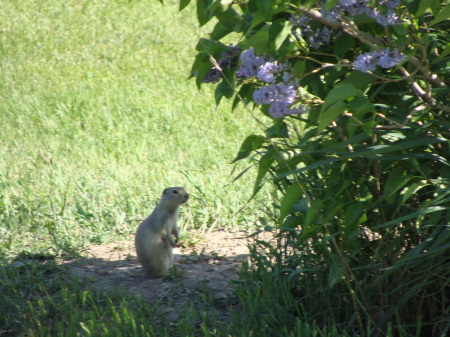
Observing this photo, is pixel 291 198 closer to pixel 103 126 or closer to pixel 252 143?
pixel 252 143

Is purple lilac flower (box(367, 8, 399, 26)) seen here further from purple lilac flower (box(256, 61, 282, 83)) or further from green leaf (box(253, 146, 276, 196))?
green leaf (box(253, 146, 276, 196))

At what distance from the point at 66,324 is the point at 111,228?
1749mm

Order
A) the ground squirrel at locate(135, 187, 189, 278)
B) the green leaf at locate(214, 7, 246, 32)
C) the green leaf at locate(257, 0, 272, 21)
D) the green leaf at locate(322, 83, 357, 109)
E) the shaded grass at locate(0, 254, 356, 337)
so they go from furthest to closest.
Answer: the ground squirrel at locate(135, 187, 189, 278) → the shaded grass at locate(0, 254, 356, 337) → the green leaf at locate(214, 7, 246, 32) → the green leaf at locate(257, 0, 272, 21) → the green leaf at locate(322, 83, 357, 109)

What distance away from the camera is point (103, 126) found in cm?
896

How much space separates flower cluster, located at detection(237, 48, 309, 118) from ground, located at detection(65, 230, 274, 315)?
1736 mm

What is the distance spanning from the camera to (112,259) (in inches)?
220

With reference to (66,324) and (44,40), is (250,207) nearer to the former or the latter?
(66,324)

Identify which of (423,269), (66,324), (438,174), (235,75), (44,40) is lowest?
(66,324)

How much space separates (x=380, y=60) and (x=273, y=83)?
0.48 metres

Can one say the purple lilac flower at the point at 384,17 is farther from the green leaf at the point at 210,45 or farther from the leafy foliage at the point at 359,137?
the green leaf at the point at 210,45

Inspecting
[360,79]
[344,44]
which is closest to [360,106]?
[360,79]

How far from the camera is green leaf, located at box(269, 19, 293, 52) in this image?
9.93ft

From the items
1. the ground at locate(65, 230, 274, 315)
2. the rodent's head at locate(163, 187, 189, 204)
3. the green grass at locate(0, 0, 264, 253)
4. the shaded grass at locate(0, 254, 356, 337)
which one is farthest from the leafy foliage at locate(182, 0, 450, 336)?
the green grass at locate(0, 0, 264, 253)

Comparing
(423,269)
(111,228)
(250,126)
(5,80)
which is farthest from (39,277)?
(5,80)
